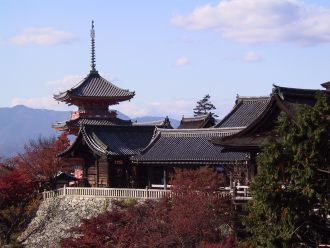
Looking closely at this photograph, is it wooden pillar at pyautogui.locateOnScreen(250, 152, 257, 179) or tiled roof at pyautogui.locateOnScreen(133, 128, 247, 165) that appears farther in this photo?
tiled roof at pyautogui.locateOnScreen(133, 128, 247, 165)

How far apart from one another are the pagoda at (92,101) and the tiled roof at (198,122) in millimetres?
5243

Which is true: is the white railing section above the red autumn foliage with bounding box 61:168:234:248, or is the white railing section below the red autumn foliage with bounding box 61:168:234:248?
above

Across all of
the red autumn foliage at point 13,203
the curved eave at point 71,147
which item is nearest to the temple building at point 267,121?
the curved eave at point 71,147

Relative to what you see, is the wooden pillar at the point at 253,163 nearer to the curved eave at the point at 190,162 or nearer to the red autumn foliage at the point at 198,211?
the red autumn foliage at the point at 198,211

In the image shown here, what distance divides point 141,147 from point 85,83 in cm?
1151

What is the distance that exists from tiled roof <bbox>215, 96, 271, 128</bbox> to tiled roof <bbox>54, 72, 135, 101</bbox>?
12.7m

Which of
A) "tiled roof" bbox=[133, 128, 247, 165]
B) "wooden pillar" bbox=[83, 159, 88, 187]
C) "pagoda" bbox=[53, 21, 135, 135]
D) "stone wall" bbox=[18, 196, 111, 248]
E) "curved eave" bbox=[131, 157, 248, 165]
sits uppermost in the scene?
"pagoda" bbox=[53, 21, 135, 135]

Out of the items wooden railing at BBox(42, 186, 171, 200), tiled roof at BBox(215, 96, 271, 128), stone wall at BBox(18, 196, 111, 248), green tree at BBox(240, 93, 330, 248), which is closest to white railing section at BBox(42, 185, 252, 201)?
wooden railing at BBox(42, 186, 171, 200)

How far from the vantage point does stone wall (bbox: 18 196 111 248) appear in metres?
34.9

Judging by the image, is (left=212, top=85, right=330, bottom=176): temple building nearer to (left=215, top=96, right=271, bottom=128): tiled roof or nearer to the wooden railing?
the wooden railing

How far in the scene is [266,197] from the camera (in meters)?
18.2

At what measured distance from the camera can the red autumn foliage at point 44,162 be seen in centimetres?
4359

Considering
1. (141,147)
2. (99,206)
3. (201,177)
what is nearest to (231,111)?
(141,147)

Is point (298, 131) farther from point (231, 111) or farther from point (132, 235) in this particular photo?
point (231, 111)
